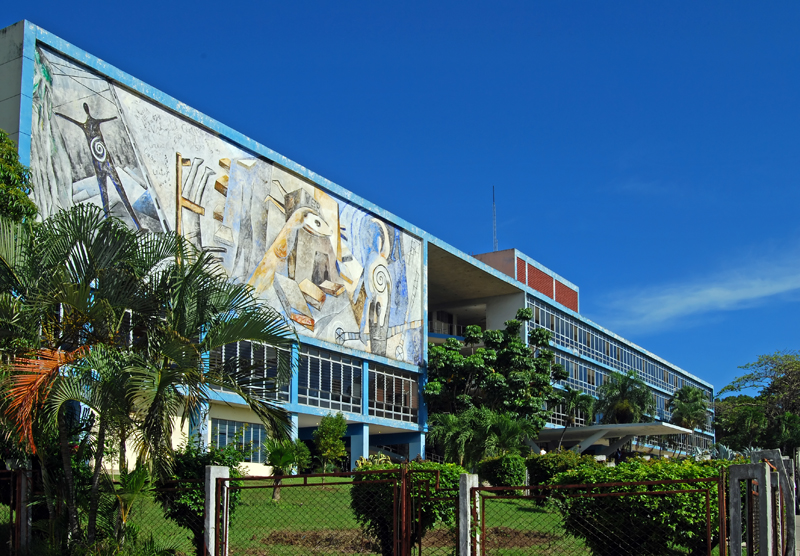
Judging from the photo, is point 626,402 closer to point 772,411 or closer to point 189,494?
point 772,411

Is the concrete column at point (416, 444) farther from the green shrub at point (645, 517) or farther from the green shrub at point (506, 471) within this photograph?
the green shrub at point (645, 517)

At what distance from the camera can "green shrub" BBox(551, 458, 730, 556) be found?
11078mm

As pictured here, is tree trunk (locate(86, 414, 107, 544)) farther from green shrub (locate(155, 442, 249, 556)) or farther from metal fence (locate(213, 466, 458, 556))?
metal fence (locate(213, 466, 458, 556))

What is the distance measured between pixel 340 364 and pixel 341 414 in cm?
271

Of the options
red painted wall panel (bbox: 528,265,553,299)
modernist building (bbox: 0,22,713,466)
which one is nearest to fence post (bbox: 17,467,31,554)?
modernist building (bbox: 0,22,713,466)

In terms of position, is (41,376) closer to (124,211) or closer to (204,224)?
(124,211)

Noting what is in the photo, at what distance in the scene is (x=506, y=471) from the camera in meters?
28.0

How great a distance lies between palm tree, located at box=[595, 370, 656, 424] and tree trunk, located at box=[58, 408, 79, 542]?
47864 millimetres

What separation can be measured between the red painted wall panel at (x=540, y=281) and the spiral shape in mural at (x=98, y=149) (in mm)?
36439

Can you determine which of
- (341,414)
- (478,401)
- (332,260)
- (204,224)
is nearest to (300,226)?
(332,260)

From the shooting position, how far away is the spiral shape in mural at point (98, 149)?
938 inches

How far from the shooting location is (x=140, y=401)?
30.3ft

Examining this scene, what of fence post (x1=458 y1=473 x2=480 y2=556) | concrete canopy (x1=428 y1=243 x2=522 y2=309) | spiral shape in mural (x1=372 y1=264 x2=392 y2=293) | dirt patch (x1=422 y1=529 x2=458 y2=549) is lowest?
dirt patch (x1=422 y1=529 x2=458 y2=549)

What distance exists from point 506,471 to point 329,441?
286 inches
